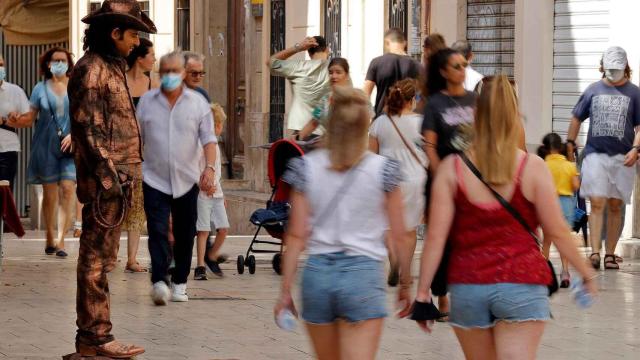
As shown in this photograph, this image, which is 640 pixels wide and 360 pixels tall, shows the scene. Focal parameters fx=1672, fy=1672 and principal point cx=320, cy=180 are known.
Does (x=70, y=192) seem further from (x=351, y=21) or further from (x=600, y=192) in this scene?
(x=351, y=21)

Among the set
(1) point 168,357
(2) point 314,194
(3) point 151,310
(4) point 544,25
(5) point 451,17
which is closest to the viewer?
(2) point 314,194

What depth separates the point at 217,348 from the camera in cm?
975

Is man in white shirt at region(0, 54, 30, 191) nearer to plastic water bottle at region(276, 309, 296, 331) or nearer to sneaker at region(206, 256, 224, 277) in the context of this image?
sneaker at region(206, 256, 224, 277)

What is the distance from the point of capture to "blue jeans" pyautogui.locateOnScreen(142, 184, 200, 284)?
11523mm

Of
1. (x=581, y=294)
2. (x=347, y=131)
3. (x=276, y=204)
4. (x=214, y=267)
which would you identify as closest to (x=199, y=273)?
(x=214, y=267)

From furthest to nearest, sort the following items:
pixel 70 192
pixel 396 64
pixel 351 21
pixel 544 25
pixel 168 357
Answer: pixel 351 21, pixel 544 25, pixel 70 192, pixel 396 64, pixel 168 357

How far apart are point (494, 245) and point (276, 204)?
7.82m

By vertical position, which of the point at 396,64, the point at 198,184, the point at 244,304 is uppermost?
the point at 396,64

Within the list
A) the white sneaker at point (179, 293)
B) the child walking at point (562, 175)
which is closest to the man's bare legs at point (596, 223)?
the child walking at point (562, 175)

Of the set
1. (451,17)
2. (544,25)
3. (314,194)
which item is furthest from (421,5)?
(314,194)

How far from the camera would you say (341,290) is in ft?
21.5

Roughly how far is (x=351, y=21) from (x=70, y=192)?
24.7ft

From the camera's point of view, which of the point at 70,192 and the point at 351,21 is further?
the point at 351,21

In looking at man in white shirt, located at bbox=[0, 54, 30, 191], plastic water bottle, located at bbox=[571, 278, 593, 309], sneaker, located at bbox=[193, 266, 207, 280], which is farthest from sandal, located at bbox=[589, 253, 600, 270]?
plastic water bottle, located at bbox=[571, 278, 593, 309]
